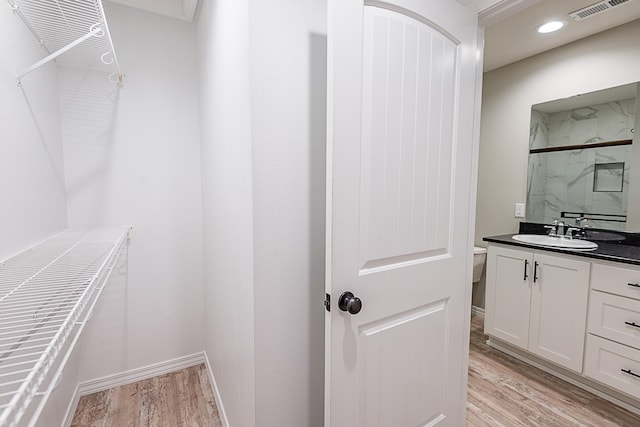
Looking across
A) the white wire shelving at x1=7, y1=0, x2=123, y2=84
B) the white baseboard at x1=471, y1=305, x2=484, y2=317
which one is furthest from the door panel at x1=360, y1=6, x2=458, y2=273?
the white baseboard at x1=471, y1=305, x2=484, y2=317

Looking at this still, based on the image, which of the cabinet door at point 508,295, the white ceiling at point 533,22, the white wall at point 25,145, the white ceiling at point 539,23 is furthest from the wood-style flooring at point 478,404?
the white ceiling at point 539,23

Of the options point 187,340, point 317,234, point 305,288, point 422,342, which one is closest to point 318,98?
point 317,234

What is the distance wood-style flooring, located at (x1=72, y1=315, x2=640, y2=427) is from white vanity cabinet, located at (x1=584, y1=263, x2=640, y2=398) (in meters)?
0.21

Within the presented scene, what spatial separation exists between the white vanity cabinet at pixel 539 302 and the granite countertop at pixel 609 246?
5 centimetres

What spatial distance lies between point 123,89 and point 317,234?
175cm

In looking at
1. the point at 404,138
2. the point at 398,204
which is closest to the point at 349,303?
A: the point at 398,204

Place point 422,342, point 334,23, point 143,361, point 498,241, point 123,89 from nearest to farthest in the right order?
point 334,23 → point 422,342 → point 123,89 → point 143,361 → point 498,241

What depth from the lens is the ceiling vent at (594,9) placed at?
1.87 metres

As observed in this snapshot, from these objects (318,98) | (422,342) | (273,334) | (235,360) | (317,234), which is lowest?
(235,360)

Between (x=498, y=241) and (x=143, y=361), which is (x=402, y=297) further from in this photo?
(x=143, y=361)

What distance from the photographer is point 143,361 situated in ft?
6.86

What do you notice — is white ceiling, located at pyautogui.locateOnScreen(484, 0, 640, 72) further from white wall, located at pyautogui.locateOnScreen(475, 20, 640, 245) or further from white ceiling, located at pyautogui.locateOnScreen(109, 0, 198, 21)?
white ceiling, located at pyautogui.locateOnScreen(109, 0, 198, 21)

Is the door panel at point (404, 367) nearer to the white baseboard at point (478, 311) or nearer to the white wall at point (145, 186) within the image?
the white wall at point (145, 186)

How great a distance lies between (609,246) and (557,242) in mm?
294
